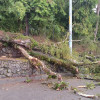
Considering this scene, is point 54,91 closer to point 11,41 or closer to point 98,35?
point 11,41

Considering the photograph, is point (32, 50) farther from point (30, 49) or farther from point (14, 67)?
point (14, 67)

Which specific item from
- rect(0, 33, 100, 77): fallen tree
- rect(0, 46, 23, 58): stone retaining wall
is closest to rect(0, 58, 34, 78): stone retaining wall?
rect(0, 33, 100, 77): fallen tree

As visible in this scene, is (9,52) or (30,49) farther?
(9,52)

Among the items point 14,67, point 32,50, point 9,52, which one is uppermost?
point 32,50

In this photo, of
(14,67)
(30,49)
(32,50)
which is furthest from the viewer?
(32,50)

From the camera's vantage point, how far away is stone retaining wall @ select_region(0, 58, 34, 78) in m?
7.48

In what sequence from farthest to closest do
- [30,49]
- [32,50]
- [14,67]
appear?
1. [32,50]
2. [30,49]
3. [14,67]

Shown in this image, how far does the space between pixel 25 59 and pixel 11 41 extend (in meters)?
1.43

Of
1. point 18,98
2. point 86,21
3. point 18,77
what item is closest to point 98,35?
point 86,21

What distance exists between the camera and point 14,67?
774cm

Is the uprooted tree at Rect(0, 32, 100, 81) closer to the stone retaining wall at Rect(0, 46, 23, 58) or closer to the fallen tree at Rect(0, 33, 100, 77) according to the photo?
the fallen tree at Rect(0, 33, 100, 77)

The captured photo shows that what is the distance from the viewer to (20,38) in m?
8.65

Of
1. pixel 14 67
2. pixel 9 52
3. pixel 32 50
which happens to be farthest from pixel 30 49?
pixel 14 67

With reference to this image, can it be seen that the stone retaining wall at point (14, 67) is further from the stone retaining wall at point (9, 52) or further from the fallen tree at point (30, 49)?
the stone retaining wall at point (9, 52)
